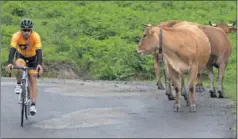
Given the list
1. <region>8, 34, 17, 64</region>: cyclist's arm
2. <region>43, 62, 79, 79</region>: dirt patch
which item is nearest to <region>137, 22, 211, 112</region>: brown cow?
<region>8, 34, 17, 64</region>: cyclist's arm

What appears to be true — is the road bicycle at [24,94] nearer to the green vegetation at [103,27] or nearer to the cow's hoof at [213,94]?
the cow's hoof at [213,94]

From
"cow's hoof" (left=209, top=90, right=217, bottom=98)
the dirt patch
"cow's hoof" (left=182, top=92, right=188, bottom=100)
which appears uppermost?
"cow's hoof" (left=182, top=92, right=188, bottom=100)

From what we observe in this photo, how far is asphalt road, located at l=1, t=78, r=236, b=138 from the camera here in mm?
13594

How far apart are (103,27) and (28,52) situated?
16.4 m

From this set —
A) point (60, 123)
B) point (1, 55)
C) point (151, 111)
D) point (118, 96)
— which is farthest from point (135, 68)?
point (60, 123)

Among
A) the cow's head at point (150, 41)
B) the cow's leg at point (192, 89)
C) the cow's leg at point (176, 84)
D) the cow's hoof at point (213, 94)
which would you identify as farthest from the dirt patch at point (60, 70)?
the cow's leg at point (192, 89)

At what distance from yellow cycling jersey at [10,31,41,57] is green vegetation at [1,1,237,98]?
6203 millimetres

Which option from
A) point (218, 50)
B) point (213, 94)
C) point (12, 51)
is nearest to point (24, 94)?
point (12, 51)

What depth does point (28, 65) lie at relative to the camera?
15195mm

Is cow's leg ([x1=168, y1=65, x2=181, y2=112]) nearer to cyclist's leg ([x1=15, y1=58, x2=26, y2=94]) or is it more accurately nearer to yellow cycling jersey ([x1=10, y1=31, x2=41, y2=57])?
yellow cycling jersey ([x1=10, y1=31, x2=41, y2=57])

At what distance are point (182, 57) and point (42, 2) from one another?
24809 mm

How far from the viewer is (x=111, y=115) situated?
15688 millimetres

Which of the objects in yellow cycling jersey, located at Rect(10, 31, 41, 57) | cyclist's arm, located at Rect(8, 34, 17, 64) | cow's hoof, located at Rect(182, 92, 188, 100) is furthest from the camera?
cow's hoof, located at Rect(182, 92, 188, 100)

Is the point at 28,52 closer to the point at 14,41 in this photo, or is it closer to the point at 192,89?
the point at 14,41
